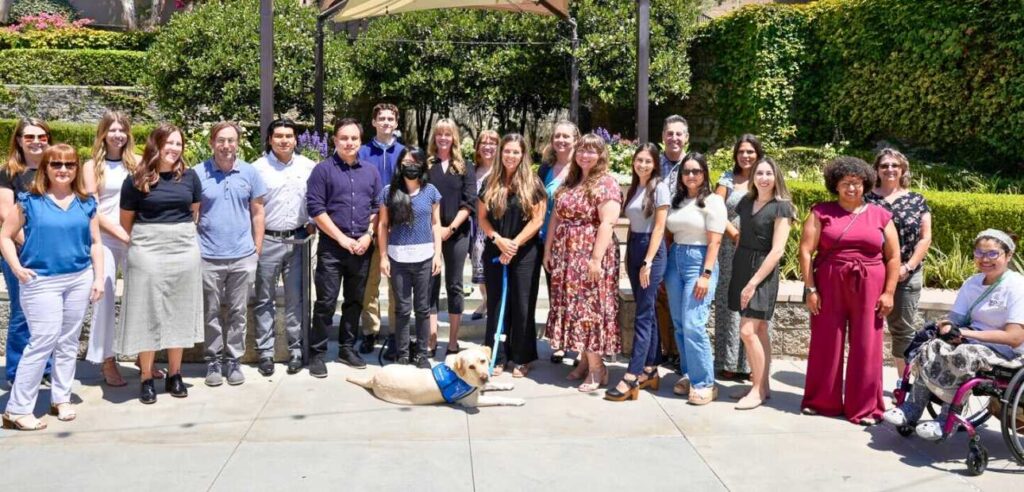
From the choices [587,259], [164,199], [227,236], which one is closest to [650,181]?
[587,259]

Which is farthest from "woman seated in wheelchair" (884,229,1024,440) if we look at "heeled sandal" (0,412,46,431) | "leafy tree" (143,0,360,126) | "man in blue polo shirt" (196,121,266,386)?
"leafy tree" (143,0,360,126)

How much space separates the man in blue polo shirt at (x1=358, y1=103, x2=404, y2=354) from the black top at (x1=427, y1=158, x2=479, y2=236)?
1.31 ft

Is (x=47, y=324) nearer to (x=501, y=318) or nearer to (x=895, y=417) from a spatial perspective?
(x=501, y=318)

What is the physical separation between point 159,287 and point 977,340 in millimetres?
4583

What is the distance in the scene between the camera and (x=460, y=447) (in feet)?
15.3

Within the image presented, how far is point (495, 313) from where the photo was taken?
19.7 feet

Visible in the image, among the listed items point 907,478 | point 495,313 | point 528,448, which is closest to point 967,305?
point 907,478

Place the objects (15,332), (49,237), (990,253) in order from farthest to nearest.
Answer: (15,332) < (49,237) < (990,253)

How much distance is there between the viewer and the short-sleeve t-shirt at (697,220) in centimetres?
532

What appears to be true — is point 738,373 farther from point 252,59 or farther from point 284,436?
point 252,59

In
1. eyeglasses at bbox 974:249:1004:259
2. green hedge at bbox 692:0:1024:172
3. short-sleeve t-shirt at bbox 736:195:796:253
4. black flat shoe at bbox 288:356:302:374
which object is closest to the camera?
eyeglasses at bbox 974:249:1004:259

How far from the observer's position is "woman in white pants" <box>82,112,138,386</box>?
535 centimetres

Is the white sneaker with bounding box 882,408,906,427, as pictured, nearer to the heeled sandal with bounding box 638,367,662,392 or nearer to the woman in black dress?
the woman in black dress

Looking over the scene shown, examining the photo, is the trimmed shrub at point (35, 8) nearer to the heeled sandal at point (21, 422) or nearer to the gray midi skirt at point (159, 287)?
the gray midi skirt at point (159, 287)
